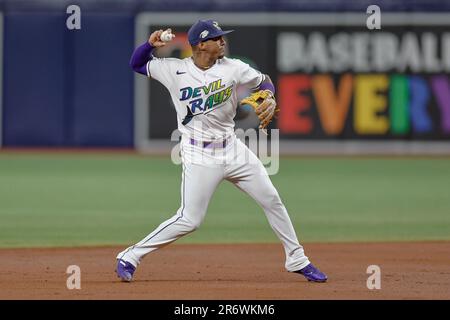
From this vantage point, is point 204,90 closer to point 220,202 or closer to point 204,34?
point 204,34

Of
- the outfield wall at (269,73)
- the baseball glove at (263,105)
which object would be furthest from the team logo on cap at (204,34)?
the outfield wall at (269,73)

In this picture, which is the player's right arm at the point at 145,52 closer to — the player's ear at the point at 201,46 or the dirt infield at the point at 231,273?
the player's ear at the point at 201,46

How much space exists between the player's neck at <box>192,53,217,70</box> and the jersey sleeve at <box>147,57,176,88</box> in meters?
0.17

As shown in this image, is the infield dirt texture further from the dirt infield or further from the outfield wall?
the outfield wall

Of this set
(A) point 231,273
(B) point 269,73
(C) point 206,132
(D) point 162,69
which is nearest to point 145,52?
(D) point 162,69

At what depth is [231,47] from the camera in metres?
22.5

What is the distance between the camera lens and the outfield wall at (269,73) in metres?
21.8

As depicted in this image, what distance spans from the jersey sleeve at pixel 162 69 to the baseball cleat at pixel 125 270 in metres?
1.32

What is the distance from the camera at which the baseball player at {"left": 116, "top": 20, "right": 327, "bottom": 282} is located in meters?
7.47

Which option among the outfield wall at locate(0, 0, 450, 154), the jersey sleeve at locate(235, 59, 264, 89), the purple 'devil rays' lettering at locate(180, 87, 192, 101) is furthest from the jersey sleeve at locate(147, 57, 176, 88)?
the outfield wall at locate(0, 0, 450, 154)

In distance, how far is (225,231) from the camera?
11.4 meters

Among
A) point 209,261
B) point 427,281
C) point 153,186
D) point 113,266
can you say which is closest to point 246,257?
point 209,261

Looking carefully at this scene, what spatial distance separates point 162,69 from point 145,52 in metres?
0.17

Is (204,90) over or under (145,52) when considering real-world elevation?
under
